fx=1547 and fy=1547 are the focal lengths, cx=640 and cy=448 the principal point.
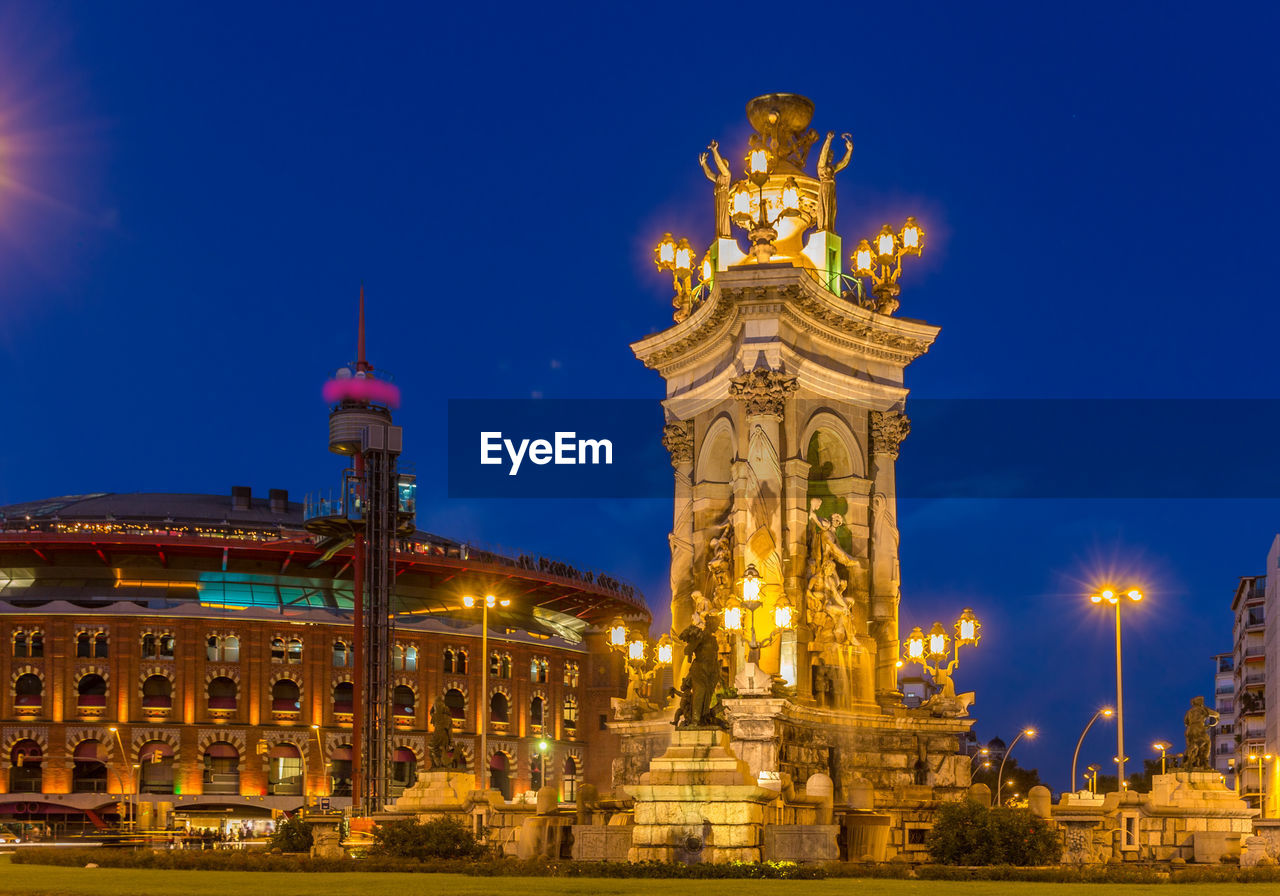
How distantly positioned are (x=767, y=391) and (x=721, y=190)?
28.5 ft

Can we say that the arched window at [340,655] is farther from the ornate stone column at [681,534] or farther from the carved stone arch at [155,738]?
the ornate stone column at [681,534]

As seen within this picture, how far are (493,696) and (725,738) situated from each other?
85480 mm

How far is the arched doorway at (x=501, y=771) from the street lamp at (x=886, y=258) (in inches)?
2680

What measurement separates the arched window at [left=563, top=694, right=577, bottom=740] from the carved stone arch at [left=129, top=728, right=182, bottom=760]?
100 feet

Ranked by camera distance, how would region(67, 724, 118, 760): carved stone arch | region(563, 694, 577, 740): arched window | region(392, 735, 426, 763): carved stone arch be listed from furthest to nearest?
region(563, 694, 577, 740): arched window
region(392, 735, 426, 763): carved stone arch
region(67, 724, 118, 760): carved stone arch

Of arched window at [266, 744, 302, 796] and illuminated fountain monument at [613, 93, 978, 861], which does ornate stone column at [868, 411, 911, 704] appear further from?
arched window at [266, 744, 302, 796]

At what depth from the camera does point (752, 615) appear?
4088 cm

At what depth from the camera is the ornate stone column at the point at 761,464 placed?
43.9m

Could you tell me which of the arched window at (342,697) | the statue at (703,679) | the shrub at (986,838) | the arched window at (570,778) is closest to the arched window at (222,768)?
the arched window at (342,697)

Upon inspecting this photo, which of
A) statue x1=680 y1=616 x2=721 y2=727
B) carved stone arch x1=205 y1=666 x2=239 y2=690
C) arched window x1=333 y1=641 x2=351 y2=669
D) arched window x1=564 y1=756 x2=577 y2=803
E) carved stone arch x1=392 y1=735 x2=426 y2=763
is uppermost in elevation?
statue x1=680 y1=616 x2=721 y2=727

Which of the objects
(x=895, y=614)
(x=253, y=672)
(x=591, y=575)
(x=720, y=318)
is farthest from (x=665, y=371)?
(x=591, y=575)

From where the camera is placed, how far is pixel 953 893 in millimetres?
22531

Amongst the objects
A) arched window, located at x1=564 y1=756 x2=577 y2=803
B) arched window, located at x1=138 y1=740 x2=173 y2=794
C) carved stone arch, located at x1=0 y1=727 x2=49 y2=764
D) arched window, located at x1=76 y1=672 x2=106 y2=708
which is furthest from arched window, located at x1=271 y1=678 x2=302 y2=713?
arched window, located at x1=564 y1=756 x2=577 y2=803

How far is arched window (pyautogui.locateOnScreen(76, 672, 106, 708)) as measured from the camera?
99.4m
